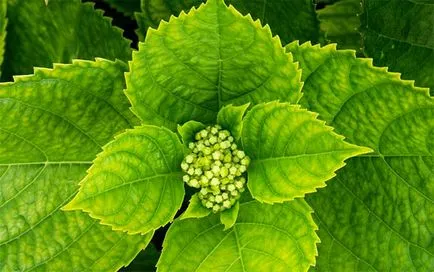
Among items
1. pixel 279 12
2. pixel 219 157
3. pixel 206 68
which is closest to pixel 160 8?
pixel 279 12

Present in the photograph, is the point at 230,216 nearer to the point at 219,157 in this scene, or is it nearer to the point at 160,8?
the point at 219,157

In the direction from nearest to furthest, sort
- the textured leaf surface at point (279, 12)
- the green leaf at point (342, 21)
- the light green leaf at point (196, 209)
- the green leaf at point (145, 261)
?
the light green leaf at point (196, 209)
the textured leaf surface at point (279, 12)
the green leaf at point (145, 261)
the green leaf at point (342, 21)

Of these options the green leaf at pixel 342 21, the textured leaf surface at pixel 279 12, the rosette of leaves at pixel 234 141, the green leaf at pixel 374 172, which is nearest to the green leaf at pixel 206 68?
the rosette of leaves at pixel 234 141

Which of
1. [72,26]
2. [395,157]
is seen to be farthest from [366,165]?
[72,26]

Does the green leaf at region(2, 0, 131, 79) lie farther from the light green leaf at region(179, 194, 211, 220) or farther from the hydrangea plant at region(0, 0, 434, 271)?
the light green leaf at region(179, 194, 211, 220)

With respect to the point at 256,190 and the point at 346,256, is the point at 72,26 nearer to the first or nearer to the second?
the point at 256,190

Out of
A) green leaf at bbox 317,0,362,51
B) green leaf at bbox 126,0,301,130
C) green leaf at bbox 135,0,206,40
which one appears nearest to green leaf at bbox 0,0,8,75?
green leaf at bbox 135,0,206,40

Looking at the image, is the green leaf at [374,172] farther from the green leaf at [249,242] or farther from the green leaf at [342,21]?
the green leaf at [342,21]
